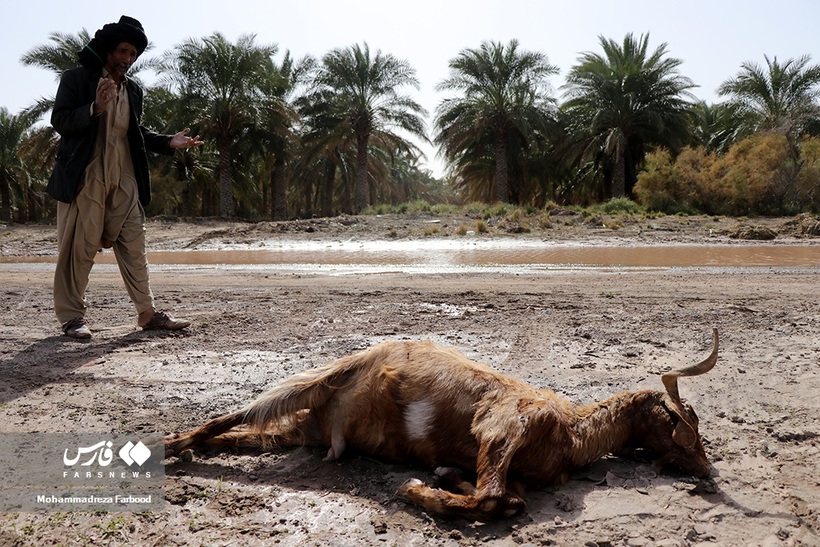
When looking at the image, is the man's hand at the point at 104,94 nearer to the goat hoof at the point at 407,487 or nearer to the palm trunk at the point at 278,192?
the goat hoof at the point at 407,487

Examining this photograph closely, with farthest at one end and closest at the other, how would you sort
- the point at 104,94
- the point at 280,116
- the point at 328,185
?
the point at 328,185 < the point at 280,116 < the point at 104,94

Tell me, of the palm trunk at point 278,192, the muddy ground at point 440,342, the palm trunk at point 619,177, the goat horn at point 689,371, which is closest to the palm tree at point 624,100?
the palm trunk at point 619,177

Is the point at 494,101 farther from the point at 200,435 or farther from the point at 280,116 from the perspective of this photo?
the point at 200,435

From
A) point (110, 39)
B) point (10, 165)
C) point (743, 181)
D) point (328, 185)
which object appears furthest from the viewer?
point (328, 185)

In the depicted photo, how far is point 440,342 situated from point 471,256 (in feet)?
28.9

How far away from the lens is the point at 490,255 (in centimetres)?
1411

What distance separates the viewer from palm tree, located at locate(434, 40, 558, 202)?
3256 cm

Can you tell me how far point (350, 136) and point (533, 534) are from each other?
107 ft

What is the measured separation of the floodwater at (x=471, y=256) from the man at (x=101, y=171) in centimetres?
577

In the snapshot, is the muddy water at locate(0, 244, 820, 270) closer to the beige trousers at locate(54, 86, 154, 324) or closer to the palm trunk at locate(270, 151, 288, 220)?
the beige trousers at locate(54, 86, 154, 324)

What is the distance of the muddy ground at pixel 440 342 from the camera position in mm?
2576

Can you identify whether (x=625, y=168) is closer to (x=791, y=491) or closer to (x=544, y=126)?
(x=544, y=126)

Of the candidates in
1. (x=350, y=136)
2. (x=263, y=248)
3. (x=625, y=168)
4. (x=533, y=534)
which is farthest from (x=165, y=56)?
(x=533, y=534)

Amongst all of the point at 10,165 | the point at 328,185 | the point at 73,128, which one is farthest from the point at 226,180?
the point at 73,128
